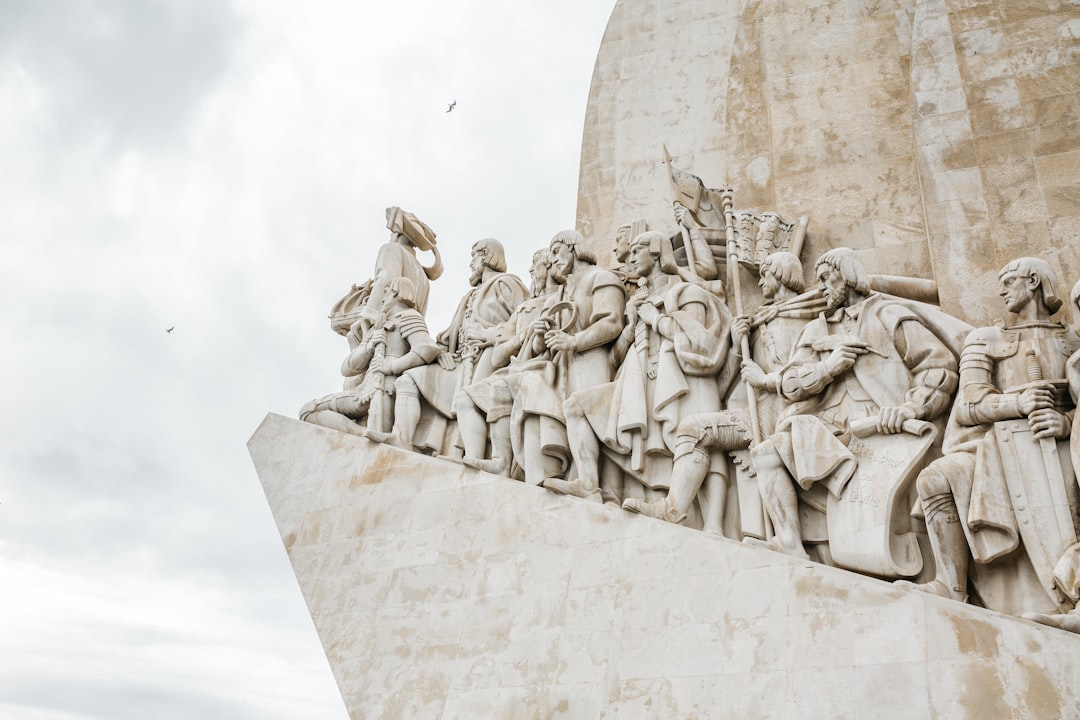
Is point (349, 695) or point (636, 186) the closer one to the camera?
point (349, 695)

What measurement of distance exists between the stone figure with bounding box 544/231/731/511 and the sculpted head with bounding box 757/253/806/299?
31 cm

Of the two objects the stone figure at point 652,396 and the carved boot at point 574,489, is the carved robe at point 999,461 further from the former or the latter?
the carved boot at point 574,489

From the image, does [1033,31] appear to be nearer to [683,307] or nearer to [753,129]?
[753,129]

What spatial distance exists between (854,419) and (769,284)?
123cm

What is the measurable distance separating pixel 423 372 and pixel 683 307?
2059 mm

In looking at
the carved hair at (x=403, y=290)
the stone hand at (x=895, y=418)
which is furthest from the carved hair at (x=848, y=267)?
the carved hair at (x=403, y=290)

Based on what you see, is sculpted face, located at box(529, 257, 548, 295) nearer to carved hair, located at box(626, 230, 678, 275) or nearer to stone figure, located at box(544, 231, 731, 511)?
carved hair, located at box(626, 230, 678, 275)

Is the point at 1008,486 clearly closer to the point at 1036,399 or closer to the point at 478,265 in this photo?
the point at 1036,399

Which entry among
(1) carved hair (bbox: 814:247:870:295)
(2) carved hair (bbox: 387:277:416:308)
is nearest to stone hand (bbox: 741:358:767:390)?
(1) carved hair (bbox: 814:247:870:295)

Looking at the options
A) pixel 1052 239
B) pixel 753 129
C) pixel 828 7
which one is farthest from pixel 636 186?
pixel 1052 239

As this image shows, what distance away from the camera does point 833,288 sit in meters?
6.58

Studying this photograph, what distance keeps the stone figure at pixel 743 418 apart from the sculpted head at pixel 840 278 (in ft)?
0.63

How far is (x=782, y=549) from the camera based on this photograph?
587cm

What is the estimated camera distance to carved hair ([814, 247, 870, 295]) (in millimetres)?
6547
